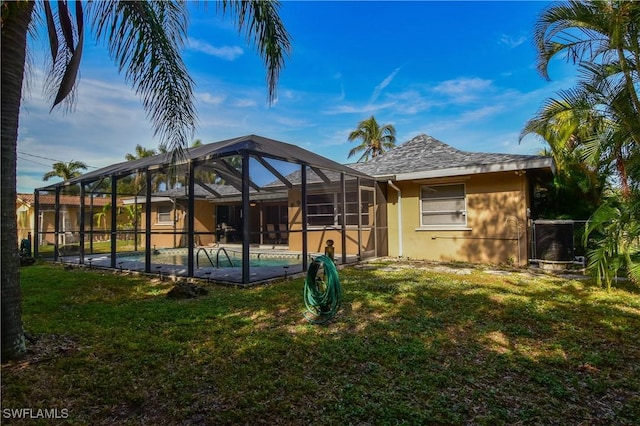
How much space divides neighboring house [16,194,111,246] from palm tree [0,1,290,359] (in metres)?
4.34

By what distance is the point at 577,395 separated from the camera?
2.76 meters

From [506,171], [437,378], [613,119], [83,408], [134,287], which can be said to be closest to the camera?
[83,408]

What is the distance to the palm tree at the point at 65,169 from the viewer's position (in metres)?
31.3

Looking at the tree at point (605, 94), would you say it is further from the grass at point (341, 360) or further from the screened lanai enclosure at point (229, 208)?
the screened lanai enclosure at point (229, 208)

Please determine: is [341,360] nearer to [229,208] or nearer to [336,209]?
[336,209]

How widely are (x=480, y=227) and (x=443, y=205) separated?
1298 mm

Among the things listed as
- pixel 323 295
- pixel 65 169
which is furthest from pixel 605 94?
pixel 65 169

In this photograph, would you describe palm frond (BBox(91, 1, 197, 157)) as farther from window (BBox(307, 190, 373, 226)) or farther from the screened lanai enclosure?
window (BBox(307, 190, 373, 226))

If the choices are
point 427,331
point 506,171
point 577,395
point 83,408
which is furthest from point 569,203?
point 83,408

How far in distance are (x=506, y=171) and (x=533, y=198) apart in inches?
96.5

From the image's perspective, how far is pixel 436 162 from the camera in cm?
1144

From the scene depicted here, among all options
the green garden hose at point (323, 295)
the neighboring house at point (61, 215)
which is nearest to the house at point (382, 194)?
the neighboring house at point (61, 215)

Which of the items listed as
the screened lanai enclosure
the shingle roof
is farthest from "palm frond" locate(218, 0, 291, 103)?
the shingle roof

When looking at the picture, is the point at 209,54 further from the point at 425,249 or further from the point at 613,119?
the point at 425,249
